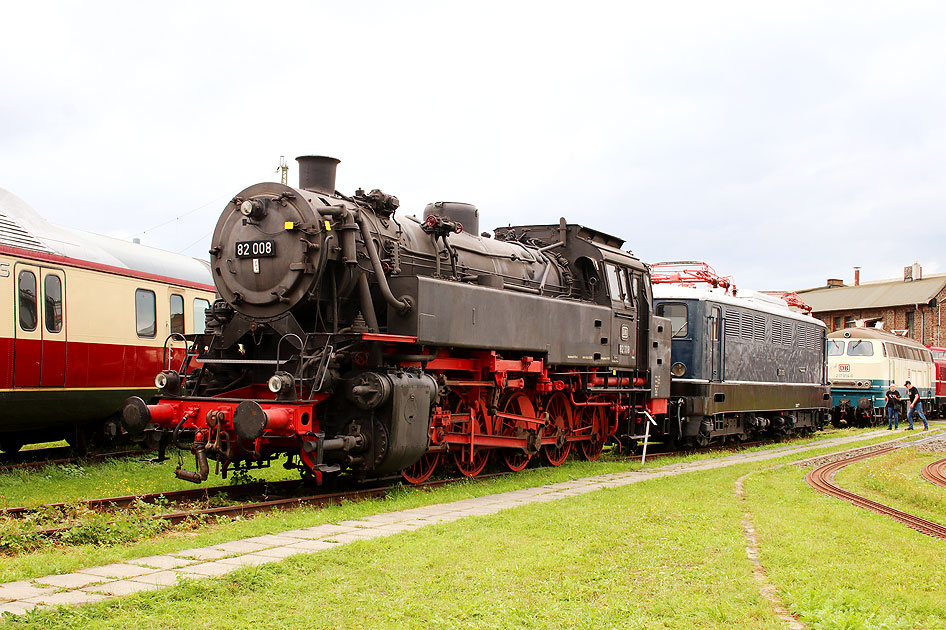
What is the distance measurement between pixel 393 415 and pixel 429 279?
5.52 ft

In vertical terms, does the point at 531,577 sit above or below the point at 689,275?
below

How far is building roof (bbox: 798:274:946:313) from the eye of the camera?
58.4 metres

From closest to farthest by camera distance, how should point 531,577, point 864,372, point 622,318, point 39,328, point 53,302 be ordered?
point 531,577
point 39,328
point 53,302
point 622,318
point 864,372

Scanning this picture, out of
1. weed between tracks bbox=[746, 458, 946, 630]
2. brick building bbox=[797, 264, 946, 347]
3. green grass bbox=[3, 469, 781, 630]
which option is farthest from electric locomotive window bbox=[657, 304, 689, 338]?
brick building bbox=[797, 264, 946, 347]

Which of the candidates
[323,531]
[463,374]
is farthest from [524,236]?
[323,531]

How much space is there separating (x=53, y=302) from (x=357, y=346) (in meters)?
4.77

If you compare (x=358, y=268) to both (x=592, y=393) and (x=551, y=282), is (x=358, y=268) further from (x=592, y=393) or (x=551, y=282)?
(x=592, y=393)

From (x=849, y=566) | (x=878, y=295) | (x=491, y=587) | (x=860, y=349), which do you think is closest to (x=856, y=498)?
(x=849, y=566)

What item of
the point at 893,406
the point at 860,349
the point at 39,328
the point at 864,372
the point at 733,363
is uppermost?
the point at 39,328

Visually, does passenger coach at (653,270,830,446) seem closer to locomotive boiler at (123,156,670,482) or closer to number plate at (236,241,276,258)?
locomotive boiler at (123,156,670,482)

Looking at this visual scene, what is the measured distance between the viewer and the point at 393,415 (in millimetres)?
9219

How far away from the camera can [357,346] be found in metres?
9.55

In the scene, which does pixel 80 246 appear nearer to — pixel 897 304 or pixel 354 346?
pixel 354 346

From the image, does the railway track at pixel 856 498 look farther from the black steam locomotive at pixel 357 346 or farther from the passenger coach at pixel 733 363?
the black steam locomotive at pixel 357 346
